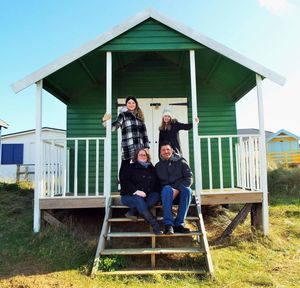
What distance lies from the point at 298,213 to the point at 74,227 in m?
4.84

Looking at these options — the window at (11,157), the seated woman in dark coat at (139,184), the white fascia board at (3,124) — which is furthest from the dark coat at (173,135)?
the window at (11,157)

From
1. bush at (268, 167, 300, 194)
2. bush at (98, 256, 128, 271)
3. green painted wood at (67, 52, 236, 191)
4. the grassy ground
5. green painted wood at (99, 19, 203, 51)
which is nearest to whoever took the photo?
the grassy ground

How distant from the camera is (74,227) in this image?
5664 millimetres

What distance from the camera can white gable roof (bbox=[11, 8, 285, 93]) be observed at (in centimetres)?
537

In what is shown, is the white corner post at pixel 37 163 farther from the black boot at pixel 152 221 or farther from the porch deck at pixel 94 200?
the black boot at pixel 152 221

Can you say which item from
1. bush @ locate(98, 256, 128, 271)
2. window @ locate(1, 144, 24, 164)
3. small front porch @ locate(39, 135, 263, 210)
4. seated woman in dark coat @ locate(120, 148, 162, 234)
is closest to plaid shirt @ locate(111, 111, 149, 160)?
seated woman in dark coat @ locate(120, 148, 162, 234)

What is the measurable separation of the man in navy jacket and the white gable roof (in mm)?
1954

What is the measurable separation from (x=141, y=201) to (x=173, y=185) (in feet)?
1.70

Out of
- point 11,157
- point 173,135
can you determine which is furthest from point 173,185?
point 11,157

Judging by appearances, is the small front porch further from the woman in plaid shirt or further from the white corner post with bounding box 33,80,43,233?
the woman in plaid shirt

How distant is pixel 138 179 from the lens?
4.66 meters

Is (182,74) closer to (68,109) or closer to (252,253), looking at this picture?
(68,109)

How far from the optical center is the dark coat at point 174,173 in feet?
15.1

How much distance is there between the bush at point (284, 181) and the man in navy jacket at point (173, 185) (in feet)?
21.1
